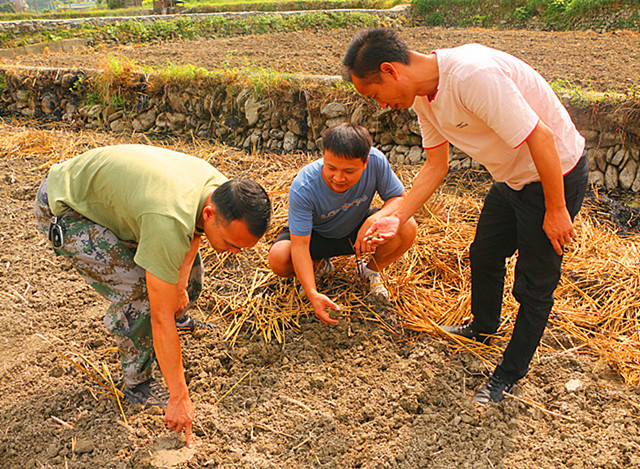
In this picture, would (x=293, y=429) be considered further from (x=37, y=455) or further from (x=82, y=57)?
(x=82, y=57)

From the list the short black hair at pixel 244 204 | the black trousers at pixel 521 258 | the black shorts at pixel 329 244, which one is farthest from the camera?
the black shorts at pixel 329 244

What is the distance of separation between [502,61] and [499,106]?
0.66 ft

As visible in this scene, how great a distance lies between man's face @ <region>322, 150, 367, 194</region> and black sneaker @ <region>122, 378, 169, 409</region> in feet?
4.21

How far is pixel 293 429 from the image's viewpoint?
78.3 inches

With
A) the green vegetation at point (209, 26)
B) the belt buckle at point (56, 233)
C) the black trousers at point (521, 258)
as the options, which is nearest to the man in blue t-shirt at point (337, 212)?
the black trousers at point (521, 258)

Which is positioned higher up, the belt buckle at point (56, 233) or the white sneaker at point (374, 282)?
the belt buckle at point (56, 233)

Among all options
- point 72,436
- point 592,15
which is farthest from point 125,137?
point 592,15

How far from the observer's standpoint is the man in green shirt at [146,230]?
1.59 m

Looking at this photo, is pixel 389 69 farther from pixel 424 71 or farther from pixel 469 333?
pixel 469 333

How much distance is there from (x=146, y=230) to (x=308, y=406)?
108 cm

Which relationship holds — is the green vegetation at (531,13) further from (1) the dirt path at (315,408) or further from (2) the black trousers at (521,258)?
(1) the dirt path at (315,408)

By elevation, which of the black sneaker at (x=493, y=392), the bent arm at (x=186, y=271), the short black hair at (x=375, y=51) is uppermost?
the short black hair at (x=375, y=51)

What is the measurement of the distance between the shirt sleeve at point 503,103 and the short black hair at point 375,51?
265 mm

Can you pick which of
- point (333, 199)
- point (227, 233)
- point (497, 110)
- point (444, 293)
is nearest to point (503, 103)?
point (497, 110)
